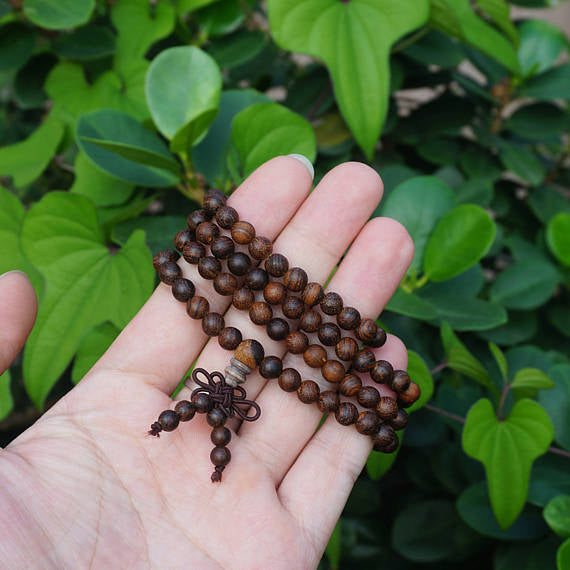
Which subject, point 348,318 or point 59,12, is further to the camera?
point 59,12

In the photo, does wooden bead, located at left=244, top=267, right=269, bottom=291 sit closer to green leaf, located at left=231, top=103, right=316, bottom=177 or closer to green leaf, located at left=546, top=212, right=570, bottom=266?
green leaf, located at left=231, top=103, right=316, bottom=177

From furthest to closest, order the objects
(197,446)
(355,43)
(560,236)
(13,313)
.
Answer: (560,236) < (355,43) < (197,446) < (13,313)

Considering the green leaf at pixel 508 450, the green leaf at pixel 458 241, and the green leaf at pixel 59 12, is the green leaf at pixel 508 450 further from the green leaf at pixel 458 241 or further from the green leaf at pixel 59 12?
the green leaf at pixel 59 12

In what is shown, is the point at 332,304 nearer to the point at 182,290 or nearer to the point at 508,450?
the point at 182,290

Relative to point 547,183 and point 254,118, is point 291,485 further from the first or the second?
point 547,183

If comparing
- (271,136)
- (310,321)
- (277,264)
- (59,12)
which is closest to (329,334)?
(310,321)

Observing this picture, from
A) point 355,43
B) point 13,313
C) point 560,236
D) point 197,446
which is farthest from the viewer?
point 560,236

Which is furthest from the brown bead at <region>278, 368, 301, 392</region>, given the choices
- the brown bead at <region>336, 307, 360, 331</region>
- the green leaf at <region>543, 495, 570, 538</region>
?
the green leaf at <region>543, 495, 570, 538</region>
